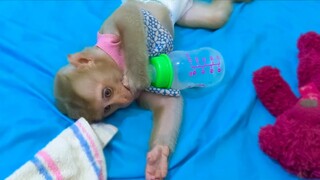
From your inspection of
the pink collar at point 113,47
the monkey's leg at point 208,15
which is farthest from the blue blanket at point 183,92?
the pink collar at point 113,47

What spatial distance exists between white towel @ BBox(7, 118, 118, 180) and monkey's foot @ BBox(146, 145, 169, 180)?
0.37 ft

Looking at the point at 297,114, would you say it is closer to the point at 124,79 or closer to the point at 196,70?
the point at 196,70

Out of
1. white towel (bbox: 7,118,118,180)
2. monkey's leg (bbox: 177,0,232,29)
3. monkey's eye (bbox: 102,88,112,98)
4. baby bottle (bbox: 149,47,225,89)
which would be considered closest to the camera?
white towel (bbox: 7,118,118,180)

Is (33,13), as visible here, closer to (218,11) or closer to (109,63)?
(109,63)

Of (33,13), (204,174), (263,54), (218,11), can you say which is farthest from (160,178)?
(33,13)

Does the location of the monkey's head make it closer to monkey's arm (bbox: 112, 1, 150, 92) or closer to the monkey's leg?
monkey's arm (bbox: 112, 1, 150, 92)

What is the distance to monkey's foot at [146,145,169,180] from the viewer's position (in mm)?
954

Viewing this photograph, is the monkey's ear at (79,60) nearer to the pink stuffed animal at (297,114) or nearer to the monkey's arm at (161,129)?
the monkey's arm at (161,129)

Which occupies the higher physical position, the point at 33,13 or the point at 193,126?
the point at 33,13

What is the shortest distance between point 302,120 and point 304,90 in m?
0.13

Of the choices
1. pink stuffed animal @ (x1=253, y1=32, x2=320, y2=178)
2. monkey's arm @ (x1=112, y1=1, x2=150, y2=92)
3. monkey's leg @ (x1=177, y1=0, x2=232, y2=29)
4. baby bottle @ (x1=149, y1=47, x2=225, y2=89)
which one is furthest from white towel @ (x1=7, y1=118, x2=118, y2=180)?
monkey's leg @ (x1=177, y1=0, x2=232, y2=29)

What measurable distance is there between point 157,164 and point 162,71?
10.2 inches

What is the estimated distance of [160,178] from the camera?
96 cm

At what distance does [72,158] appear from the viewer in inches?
38.2
